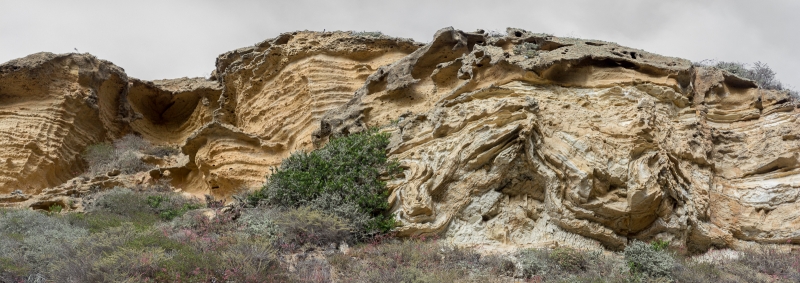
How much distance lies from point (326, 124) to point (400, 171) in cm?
306

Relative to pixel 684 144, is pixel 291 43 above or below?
above

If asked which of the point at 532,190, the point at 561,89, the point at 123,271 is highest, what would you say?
the point at 561,89

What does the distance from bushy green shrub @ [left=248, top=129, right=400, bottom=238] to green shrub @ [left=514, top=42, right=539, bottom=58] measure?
2885mm

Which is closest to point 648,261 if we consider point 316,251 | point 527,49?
point 316,251

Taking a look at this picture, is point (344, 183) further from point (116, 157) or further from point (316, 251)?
point (116, 157)

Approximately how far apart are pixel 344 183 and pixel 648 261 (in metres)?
4.53

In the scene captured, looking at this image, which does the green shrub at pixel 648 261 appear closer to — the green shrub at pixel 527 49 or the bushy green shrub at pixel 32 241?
the green shrub at pixel 527 49

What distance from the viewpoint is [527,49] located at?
10961 millimetres

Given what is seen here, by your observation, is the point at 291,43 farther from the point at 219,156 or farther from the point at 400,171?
the point at 400,171

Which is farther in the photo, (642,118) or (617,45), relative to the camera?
(617,45)

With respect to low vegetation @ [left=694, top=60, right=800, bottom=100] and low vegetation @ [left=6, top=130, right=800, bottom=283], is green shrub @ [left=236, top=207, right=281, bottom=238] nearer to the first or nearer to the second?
low vegetation @ [left=6, top=130, right=800, bottom=283]

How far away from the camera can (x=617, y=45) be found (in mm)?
10875

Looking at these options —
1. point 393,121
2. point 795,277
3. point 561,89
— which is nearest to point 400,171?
point 393,121

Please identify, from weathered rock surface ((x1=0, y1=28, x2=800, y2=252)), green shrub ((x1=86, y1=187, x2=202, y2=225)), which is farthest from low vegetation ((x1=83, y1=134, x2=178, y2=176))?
green shrub ((x1=86, y1=187, x2=202, y2=225))
